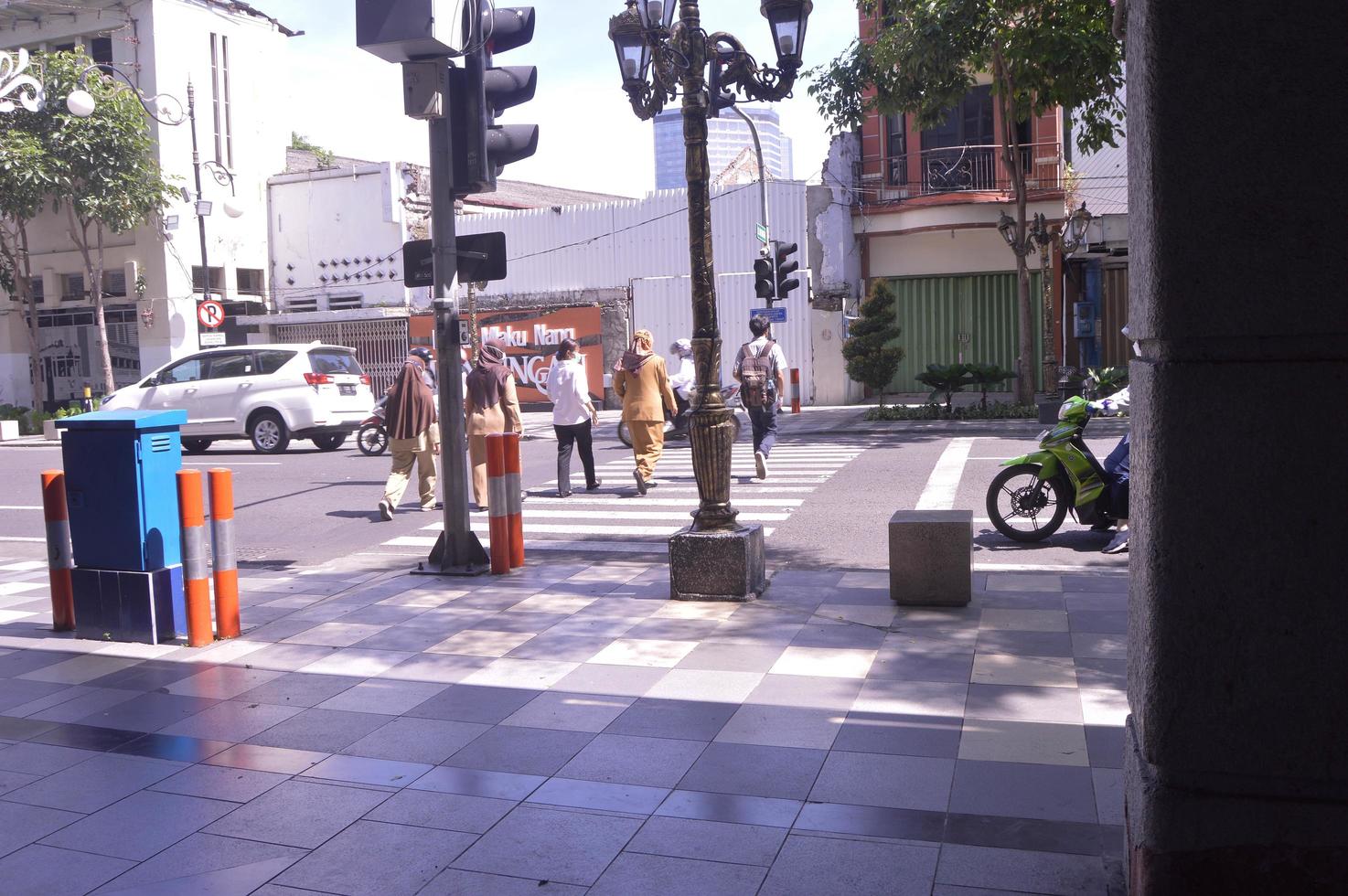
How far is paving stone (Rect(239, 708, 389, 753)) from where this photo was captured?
4754 millimetres

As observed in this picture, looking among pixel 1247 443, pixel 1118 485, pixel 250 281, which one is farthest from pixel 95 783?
pixel 250 281

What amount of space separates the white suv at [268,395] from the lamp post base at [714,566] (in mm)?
12756

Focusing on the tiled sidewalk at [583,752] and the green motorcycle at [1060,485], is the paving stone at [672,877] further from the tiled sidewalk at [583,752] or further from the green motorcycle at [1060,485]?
the green motorcycle at [1060,485]

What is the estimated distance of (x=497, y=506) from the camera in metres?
8.28

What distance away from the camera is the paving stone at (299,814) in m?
3.83

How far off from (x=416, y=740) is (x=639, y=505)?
7387mm

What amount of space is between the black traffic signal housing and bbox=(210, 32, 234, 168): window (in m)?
26.6

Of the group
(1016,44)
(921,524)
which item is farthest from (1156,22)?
(1016,44)

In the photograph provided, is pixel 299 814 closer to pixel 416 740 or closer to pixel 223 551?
pixel 416 740

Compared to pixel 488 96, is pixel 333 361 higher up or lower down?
lower down

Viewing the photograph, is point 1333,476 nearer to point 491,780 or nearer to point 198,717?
point 491,780

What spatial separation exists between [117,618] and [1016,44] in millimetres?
15146

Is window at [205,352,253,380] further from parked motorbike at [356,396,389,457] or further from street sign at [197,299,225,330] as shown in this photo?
street sign at [197,299,225,330]

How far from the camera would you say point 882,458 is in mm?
15305
